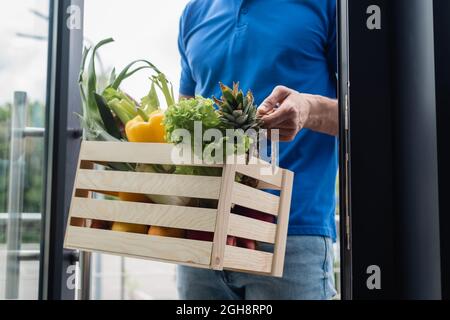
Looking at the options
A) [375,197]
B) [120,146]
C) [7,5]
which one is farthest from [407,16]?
[7,5]

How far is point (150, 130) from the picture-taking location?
91cm

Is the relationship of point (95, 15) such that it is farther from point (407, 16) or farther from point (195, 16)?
point (407, 16)

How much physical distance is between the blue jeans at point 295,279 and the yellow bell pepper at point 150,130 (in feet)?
1.17

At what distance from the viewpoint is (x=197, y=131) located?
0.82 meters

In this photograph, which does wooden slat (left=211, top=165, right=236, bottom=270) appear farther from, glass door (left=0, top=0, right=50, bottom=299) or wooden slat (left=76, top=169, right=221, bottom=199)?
glass door (left=0, top=0, right=50, bottom=299)

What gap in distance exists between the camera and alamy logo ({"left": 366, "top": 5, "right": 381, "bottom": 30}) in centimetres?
89

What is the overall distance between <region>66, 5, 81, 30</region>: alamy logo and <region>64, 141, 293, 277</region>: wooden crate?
0.27 m

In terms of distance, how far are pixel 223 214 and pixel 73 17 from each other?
534mm

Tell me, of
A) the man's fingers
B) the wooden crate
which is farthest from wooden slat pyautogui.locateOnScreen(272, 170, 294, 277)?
the man's fingers

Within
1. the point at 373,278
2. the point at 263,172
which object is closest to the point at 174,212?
the point at 263,172

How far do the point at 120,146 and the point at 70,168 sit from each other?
0.20m

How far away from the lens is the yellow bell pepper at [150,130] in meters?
0.91

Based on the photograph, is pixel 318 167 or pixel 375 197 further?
pixel 318 167
